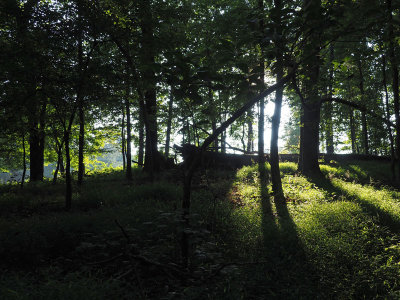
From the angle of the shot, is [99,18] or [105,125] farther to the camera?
[105,125]

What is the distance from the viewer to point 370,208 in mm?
7711

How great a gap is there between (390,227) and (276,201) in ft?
12.1

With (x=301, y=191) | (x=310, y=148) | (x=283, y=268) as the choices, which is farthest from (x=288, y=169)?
(x=283, y=268)

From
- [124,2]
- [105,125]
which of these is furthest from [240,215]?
[105,125]

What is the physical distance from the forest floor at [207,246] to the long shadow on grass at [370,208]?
0.03m

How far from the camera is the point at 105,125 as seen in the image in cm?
2108

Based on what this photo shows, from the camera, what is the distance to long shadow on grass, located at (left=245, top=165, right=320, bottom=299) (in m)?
4.28

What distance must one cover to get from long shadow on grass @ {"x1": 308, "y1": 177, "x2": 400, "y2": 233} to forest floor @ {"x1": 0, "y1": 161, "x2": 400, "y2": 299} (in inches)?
1.2

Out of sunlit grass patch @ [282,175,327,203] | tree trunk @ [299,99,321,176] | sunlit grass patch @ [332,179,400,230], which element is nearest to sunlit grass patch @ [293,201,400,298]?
sunlit grass patch @ [332,179,400,230]

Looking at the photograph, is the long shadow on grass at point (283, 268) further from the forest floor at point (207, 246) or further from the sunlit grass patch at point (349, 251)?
the sunlit grass patch at point (349, 251)

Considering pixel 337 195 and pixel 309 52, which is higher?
pixel 309 52

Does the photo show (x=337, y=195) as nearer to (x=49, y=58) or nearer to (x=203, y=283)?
(x=203, y=283)

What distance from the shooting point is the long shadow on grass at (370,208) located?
6.68 m

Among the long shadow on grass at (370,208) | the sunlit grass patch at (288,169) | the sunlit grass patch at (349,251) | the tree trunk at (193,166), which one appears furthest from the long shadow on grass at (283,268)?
the sunlit grass patch at (288,169)
